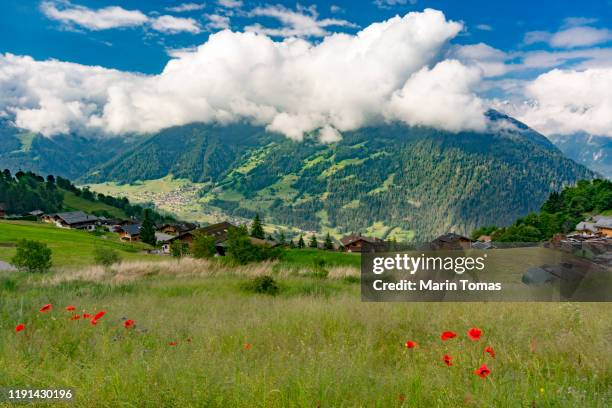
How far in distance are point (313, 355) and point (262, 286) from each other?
10.00 m

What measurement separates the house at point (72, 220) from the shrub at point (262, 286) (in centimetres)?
14324

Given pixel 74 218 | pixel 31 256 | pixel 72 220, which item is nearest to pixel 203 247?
pixel 31 256

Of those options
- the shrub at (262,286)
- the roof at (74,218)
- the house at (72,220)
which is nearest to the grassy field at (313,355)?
the shrub at (262,286)

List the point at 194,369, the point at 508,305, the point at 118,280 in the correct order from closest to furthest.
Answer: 1. the point at 194,369
2. the point at 508,305
3. the point at 118,280

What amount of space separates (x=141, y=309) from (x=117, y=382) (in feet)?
17.7

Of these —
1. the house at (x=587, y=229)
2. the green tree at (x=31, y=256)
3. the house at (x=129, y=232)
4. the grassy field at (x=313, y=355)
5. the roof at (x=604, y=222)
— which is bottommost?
the house at (x=129, y=232)

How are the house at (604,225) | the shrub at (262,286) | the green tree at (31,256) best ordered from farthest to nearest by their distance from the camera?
the house at (604,225) → the green tree at (31,256) → the shrub at (262,286)

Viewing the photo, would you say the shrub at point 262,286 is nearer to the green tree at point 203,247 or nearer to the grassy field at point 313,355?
the grassy field at point 313,355

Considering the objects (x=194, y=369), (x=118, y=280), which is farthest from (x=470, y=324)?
(x=118, y=280)

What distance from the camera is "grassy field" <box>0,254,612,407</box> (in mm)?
3830

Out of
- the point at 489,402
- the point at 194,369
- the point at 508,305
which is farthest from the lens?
the point at 508,305

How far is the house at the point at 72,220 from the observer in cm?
13838

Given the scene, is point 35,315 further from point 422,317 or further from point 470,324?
point 470,324

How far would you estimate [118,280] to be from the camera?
647 inches
